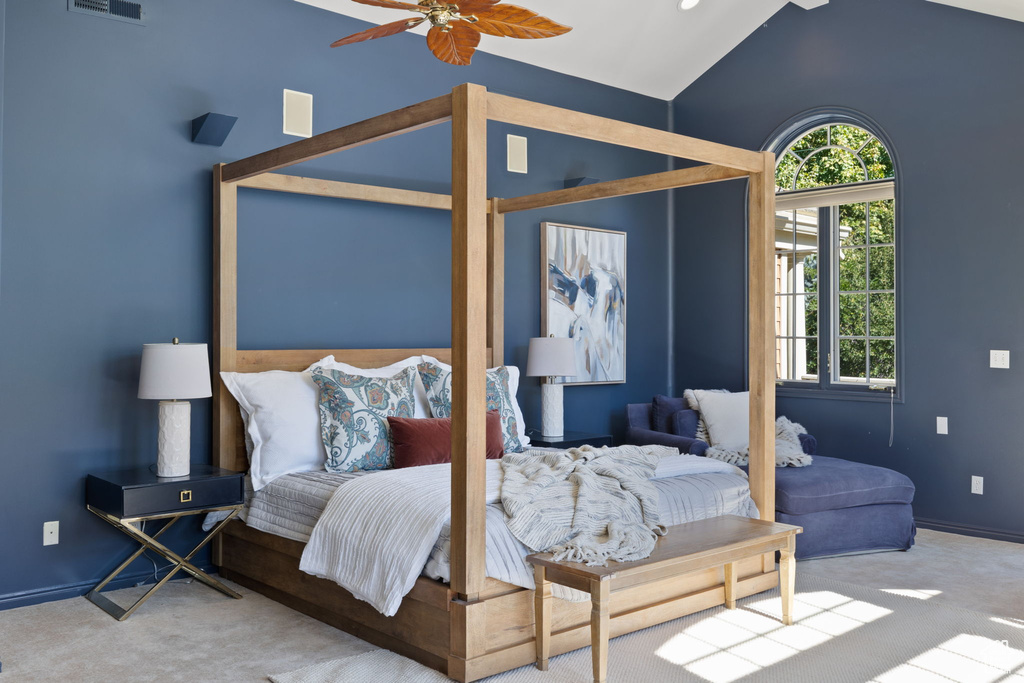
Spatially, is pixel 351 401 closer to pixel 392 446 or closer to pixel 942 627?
pixel 392 446

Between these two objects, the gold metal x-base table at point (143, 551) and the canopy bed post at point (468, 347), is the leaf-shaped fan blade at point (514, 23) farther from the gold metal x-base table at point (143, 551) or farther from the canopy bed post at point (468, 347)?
the gold metal x-base table at point (143, 551)

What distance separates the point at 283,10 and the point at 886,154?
403cm

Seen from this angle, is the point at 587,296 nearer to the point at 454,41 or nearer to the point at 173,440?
the point at 454,41

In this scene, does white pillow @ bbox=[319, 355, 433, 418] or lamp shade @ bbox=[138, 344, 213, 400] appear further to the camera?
white pillow @ bbox=[319, 355, 433, 418]

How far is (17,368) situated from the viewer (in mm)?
3926

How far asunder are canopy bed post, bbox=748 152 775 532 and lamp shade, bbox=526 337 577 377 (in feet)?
5.68

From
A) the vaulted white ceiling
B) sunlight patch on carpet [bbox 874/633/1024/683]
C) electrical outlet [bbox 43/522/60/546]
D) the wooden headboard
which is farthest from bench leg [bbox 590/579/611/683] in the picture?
the vaulted white ceiling

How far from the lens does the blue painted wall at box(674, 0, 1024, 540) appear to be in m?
5.16

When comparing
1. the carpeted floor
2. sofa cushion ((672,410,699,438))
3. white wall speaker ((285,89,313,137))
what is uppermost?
white wall speaker ((285,89,313,137))

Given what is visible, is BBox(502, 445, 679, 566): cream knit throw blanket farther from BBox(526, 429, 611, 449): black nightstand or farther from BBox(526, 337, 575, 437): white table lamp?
BBox(526, 337, 575, 437): white table lamp

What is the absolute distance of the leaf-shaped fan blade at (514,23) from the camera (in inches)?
122

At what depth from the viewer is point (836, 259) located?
6.11 metres

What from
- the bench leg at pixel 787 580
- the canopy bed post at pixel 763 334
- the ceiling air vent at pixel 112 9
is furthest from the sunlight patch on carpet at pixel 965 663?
the ceiling air vent at pixel 112 9

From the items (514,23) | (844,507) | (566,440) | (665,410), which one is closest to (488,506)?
(514,23)
